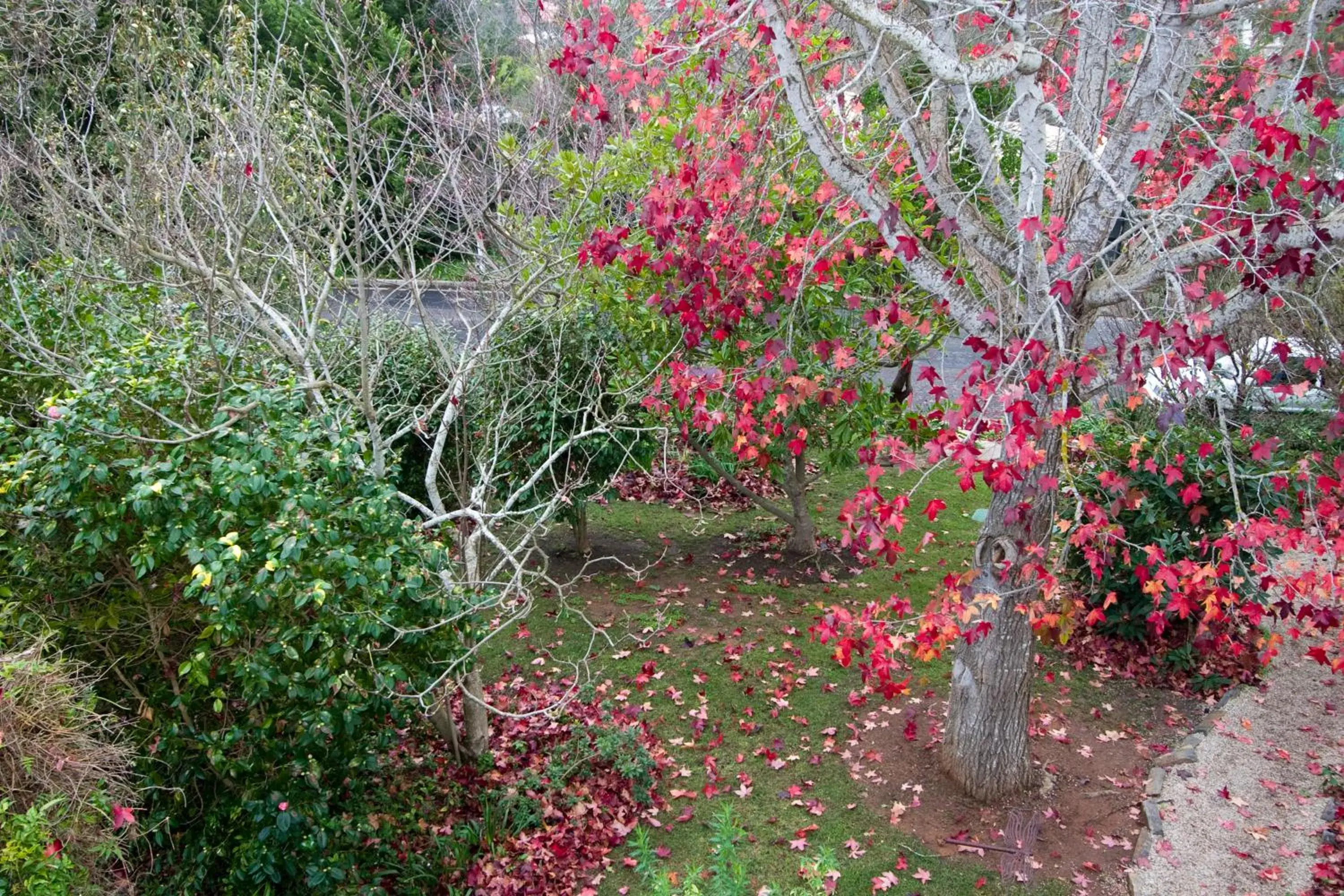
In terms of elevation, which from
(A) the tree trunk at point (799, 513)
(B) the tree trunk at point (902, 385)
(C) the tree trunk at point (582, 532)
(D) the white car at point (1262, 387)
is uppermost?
(D) the white car at point (1262, 387)

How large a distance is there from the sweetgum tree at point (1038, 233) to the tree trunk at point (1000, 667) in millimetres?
12

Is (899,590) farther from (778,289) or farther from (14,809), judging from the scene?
(14,809)

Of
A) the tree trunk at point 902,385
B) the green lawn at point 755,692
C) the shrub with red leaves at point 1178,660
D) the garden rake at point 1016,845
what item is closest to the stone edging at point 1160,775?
the shrub with red leaves at point 1178,660

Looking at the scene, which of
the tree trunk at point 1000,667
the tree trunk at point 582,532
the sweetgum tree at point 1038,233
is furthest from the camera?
the tree trunk at point 582,532

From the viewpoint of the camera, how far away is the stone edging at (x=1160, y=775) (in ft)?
15.3

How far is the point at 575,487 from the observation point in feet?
25.0

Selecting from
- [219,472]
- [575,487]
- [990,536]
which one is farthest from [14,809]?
[575,487]

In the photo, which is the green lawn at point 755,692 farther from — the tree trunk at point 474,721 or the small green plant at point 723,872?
the tree trunk at point 474,721

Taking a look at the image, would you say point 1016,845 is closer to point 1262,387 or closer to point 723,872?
point 723,872

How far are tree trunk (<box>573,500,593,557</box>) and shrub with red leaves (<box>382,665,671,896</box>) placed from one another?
2371 mm

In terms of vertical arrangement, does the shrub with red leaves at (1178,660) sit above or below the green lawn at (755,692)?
above

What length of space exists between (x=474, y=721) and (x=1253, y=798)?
14.8 feet

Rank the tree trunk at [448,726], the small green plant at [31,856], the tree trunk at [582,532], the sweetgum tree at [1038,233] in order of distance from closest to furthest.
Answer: the small green plant at [31,856] → the sweetgum tree at [1038,233] → the tree trunk at [448,726] → the tree trunk at [582,532]

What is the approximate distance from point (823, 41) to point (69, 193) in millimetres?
6009
